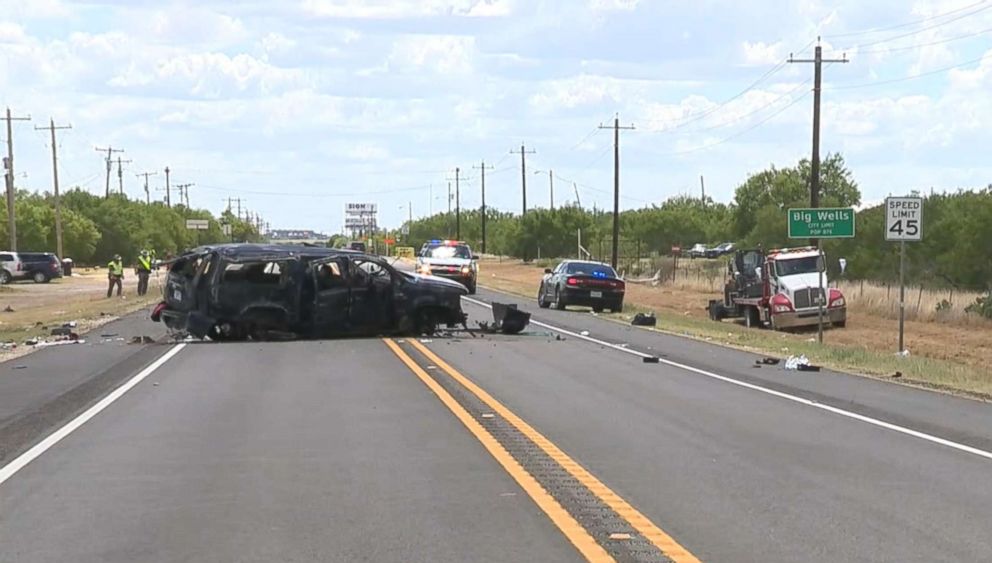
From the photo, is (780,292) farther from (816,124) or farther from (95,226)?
(95,226)

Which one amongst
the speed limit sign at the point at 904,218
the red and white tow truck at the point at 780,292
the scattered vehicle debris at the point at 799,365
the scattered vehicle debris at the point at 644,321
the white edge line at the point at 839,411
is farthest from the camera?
the red and white tow truck at the point at 780,292

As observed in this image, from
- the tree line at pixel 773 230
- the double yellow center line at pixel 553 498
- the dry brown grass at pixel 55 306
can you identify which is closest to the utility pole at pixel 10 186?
the dry brown grass at pixel 55 306

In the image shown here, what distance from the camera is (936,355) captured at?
32.5m

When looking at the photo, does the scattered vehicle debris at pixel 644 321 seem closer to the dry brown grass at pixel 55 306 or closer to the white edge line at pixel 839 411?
the white edge line at pixel 839 411

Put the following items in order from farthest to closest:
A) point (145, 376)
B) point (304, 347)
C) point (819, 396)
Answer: point (304, 347) < point (145, 376) < point (819, 396)

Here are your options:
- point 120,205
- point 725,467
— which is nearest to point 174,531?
point 725,467

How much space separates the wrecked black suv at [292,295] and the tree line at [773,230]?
32.8 m

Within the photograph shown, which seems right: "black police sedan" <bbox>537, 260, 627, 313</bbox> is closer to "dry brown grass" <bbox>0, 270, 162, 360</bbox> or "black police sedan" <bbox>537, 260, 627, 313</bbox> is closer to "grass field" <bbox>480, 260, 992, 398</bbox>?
"grass field" <bbox>480, 260, 992, 398</bbox>

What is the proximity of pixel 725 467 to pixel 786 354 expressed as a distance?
15.4 metres

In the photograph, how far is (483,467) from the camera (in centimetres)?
1075

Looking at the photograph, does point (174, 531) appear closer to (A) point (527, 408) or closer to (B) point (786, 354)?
(A) point (527, 408)

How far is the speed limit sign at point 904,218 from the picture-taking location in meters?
26.2

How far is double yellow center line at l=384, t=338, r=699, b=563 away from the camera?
7.81 metres

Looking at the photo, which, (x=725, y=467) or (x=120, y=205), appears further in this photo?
(x=120, y=205)
